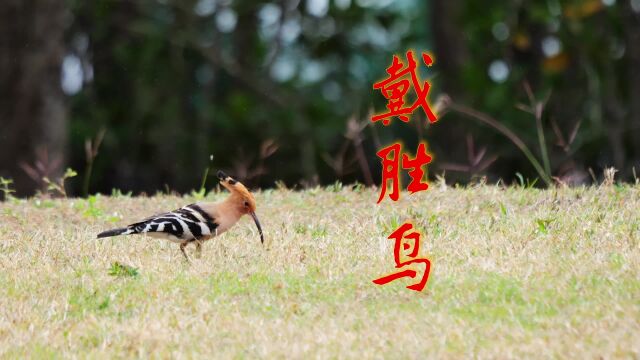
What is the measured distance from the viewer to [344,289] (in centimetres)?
730

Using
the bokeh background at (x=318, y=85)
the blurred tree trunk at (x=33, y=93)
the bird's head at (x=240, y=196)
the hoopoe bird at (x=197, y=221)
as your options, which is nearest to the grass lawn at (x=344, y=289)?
the hoopoe bird at (x=197, y=221)

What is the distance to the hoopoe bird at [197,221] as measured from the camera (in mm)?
7938

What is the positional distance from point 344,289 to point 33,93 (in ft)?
35.7

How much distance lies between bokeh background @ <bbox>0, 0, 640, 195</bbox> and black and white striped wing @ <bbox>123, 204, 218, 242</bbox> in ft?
37.5

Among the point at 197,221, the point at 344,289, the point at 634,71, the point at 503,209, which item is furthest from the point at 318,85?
the point at 344,289

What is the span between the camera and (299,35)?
23.2 meters

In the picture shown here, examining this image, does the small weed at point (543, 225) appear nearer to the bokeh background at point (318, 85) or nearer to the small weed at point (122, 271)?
the small weed at point (122, 271)

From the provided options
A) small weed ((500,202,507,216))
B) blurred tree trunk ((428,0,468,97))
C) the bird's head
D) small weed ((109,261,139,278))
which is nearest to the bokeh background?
blurred tree trunk ((428,0,468,97))

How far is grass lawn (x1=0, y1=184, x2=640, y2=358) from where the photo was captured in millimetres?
6262

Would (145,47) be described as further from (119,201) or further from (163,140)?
(119,201)

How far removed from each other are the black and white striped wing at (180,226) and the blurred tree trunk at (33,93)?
908 cm

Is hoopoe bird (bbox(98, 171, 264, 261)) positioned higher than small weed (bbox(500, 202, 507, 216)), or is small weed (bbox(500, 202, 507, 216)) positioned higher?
hoopoe bird (bbox(98, 171, 264, 261))

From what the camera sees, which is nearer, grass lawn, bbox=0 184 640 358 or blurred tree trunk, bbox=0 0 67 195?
grass lawn, bbox=0 184 640 358

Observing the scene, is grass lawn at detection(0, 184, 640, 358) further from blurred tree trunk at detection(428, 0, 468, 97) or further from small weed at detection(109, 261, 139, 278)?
blurred tree trunk at detection(428, 0, 468, 97)
